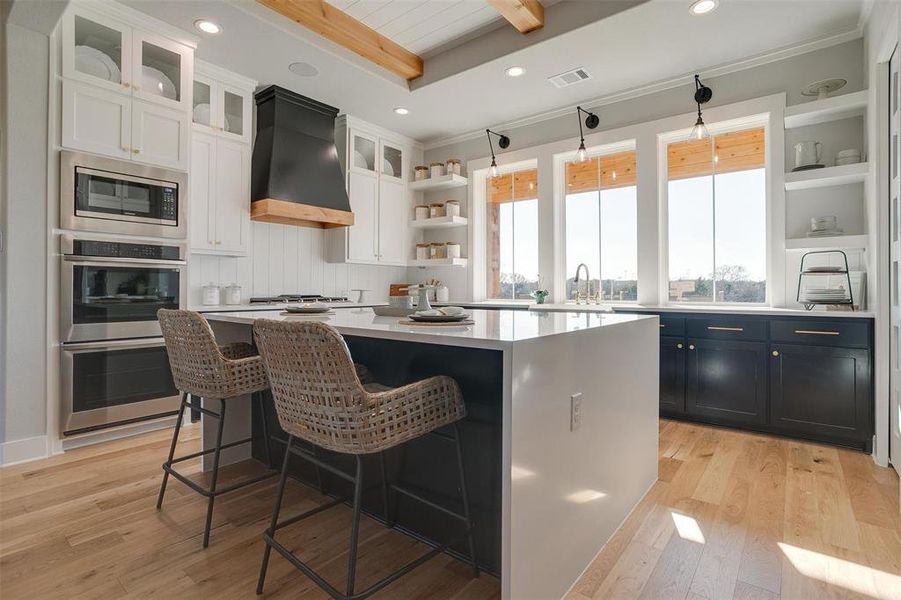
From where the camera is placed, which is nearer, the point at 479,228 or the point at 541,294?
the point at 541,294

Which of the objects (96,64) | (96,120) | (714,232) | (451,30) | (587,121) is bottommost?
(714,232)

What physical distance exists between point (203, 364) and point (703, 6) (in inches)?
134

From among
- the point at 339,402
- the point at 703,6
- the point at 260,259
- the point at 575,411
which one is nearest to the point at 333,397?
the point at 339,402

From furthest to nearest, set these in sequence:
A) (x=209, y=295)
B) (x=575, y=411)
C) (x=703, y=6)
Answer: (x=209, y=295)
(x=703, y=6)
(x=575, y=411)

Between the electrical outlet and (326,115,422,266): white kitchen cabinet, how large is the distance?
358 cm

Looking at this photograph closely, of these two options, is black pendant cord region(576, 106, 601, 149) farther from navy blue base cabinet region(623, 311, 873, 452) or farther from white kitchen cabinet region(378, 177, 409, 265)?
white kitchen cabinet region(378, 177, 409, 265)

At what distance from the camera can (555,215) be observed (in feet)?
15.2

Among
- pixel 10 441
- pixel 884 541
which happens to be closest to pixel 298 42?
pixel 10 441

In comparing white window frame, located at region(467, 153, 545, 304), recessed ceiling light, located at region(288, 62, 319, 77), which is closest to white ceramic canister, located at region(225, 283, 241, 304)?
recessed ceiling light, located at region(288, 62, 319, 77)

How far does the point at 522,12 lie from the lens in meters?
2.97

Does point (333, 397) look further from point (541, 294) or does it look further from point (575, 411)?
point (541, 294)

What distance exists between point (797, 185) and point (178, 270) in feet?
14.5

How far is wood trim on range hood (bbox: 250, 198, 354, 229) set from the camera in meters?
3.85

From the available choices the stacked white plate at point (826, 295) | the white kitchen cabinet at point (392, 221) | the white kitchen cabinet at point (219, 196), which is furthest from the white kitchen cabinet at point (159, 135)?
the stacked white plate at point (826, 295)
